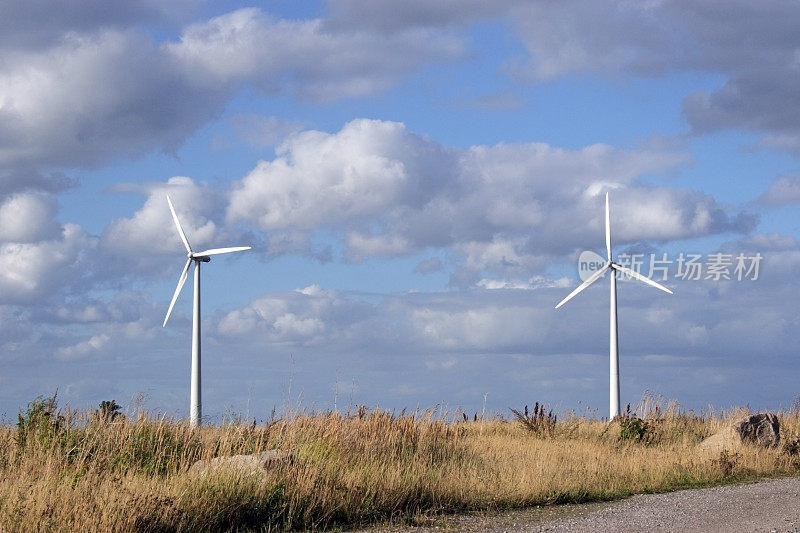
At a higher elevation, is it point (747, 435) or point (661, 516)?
point (747, 435)

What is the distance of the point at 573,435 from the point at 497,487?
8895mm

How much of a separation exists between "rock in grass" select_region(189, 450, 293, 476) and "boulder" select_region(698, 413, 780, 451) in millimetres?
11308

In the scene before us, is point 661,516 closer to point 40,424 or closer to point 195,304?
point 40,424

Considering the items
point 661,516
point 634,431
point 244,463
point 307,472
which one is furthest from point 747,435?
point 244,463

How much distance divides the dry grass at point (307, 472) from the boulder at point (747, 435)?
1.93 ft

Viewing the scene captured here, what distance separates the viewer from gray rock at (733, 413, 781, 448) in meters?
20.9

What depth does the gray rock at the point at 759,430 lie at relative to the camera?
68.7ft

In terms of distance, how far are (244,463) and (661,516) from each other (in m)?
6.31

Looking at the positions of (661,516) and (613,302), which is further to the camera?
(613,302)

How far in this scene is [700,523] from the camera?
12664 millimetres

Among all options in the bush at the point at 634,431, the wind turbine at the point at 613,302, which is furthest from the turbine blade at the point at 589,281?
the bush at the point at 634,431

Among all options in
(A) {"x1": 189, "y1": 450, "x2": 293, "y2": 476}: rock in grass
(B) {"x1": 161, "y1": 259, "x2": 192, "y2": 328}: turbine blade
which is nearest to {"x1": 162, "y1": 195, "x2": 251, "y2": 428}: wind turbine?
(B) {"x1": 161, "y1": 259, "x2": 192, "y2": 328}: turbine blade

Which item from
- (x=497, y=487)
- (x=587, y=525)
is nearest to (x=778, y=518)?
(x=587, y=525)

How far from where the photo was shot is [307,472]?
12969mm
